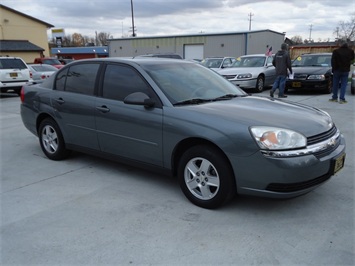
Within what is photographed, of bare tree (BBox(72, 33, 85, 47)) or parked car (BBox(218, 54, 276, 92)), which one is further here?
bare tree (BBox(72, 33, 85, 47))

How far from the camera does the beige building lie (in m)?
33.7

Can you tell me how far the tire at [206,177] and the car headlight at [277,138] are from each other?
0.41 metres

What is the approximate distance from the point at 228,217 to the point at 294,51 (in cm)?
2636

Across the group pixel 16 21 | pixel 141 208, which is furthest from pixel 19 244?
pixel 16 21

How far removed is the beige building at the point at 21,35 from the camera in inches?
1326

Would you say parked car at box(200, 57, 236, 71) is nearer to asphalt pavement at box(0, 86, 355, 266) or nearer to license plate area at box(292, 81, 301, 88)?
license plate area at box(292, 81, 301, 88)

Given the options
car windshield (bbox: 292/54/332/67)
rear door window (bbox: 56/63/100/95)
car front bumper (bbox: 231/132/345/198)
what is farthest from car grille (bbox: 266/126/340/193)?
car windshield (bbox: 292/54/332/67)

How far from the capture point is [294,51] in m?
27.0

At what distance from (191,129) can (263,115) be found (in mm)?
748

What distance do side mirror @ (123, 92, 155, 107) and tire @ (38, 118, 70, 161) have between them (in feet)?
5.66

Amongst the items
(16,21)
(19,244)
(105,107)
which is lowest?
(19,244)

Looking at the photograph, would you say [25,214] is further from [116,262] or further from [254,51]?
[254,51]

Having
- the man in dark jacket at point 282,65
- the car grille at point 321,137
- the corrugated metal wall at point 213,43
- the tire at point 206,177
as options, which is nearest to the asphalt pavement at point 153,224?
the tire at point 206,177

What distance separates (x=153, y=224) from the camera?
3.19m
